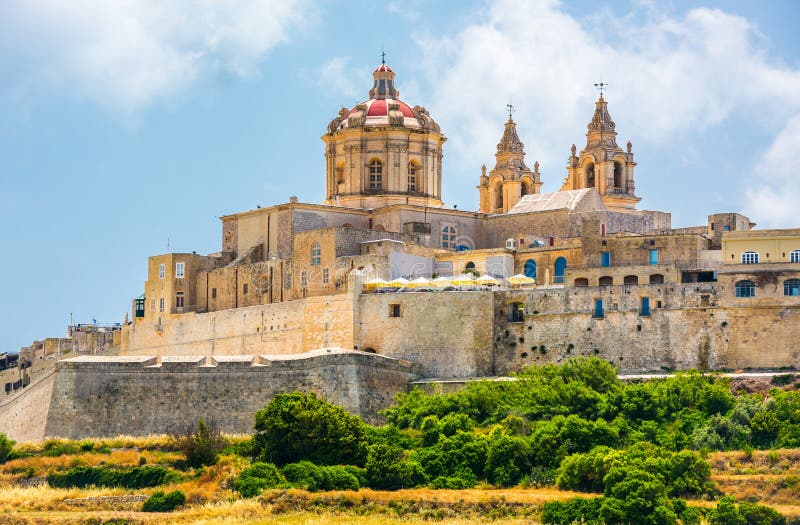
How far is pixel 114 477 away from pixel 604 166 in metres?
30.1

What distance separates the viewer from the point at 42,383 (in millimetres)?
61688

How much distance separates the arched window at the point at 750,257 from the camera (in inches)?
2360

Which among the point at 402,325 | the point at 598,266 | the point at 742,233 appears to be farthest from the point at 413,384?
the point at 742,233

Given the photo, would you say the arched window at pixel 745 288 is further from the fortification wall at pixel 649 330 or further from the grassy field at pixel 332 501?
the grassy field at pixel 332 501

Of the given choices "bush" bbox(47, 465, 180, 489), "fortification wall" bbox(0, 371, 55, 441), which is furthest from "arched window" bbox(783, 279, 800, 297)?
"fortification wall" bbox(0, 371, 55, 441)

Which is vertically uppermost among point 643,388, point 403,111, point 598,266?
point 403,111

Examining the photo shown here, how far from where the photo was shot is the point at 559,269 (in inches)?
2648

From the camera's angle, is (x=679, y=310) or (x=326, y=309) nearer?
(x=679, y=310)

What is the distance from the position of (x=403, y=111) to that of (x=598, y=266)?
1313cm

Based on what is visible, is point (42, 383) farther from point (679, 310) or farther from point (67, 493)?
point (679, 310)

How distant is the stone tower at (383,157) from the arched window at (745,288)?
16802mm

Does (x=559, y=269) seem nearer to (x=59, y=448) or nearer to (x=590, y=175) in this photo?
(x=590, y=175)

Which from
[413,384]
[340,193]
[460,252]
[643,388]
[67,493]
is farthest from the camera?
[340,193]

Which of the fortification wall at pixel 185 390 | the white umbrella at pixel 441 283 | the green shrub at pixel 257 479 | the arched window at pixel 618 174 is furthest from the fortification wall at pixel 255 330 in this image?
the arched window at pixel 618 174
